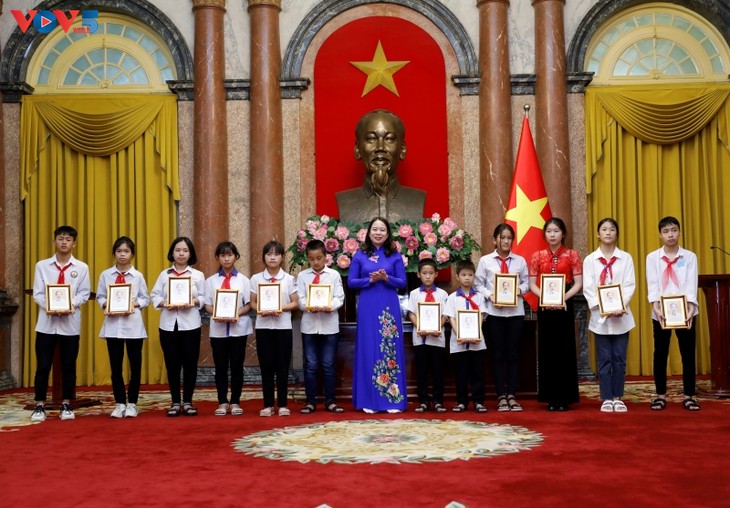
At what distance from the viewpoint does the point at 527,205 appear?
8391 mm

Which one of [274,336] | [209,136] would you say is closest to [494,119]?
[209,136]

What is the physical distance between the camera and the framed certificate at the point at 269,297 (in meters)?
6.28

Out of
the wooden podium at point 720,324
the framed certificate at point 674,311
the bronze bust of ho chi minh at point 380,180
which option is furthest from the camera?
the bronze bust of ho chi minh at point 380,180

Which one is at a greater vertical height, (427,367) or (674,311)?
(674,311)

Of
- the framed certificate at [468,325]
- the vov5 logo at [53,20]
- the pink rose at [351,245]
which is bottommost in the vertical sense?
the framed certificate at [468,325]

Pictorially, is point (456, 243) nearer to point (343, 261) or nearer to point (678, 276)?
point (343, 261)

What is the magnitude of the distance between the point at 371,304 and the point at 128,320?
1.82 m

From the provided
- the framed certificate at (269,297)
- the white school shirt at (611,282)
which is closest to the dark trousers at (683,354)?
the white school shirt at (611,282)

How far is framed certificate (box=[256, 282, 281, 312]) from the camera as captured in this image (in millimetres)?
6281

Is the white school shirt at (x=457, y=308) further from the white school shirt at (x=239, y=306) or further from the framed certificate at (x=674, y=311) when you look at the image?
the white school shirt at (x=239, y=306)

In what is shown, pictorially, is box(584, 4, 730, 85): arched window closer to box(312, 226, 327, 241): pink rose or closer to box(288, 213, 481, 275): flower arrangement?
box(288, 213, 481, 275): flower arrangement

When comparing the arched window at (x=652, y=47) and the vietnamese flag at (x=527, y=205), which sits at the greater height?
the arched window at (x=652, y=47)

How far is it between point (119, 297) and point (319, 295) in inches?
57.7

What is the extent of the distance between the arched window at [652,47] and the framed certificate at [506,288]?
4.17 m
